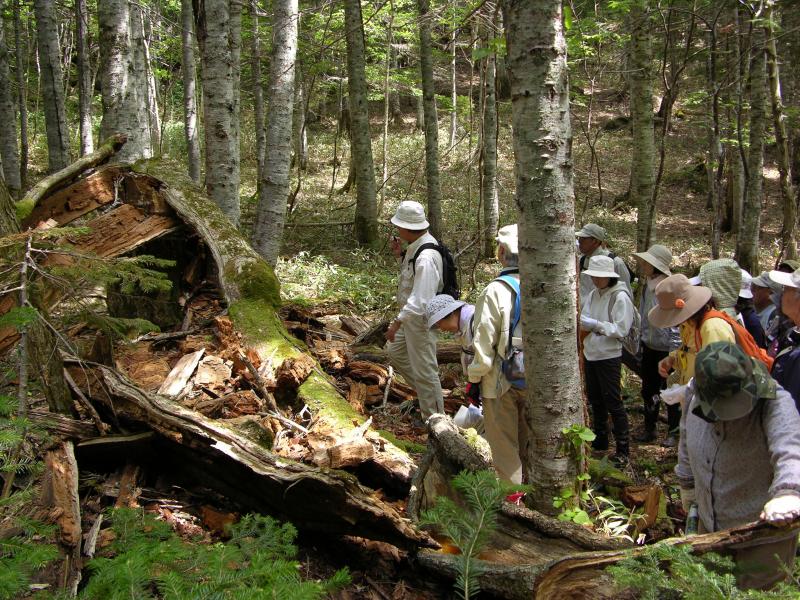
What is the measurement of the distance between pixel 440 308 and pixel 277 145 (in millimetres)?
5064

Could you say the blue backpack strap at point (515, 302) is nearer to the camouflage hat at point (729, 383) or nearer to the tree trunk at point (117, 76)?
the camouflage hat at point (729, 383)

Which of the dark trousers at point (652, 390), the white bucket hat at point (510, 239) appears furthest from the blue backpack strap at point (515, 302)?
the dark trousers at point (652, 390)

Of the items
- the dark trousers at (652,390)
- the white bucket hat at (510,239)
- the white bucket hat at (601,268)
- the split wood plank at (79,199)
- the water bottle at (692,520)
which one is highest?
the split wood plank at (79,199)

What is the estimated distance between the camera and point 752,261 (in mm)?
11516

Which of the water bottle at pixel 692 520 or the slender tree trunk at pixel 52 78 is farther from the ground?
the slender tree trunk at pixel 52 78

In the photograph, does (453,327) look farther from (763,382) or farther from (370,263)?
(370,263)

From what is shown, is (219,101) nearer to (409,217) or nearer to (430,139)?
(409,217)

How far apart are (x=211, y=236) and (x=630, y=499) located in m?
4.76

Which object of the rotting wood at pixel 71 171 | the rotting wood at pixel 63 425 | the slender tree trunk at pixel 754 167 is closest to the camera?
the rotting wood at pixel 63 425

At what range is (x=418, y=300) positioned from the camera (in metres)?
5.89

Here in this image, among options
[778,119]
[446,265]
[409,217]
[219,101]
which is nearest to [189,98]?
[219,101]

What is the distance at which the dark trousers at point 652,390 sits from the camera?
22.7ft

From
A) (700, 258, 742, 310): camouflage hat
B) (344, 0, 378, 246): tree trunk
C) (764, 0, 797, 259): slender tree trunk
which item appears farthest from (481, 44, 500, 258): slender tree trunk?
(700, 258, 742, 310): camouflage hat

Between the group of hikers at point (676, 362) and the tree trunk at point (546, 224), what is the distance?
2.34 feet
